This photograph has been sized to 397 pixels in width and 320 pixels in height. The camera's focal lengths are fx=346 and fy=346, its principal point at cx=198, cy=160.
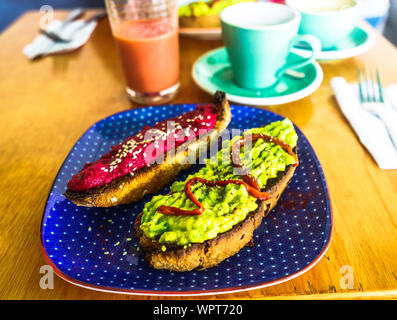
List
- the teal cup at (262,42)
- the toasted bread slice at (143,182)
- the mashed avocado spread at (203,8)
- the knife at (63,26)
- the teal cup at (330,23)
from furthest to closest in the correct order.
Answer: the knife at (63,26), the mashed avocado spread at (203,8), the teal cup at (330,23), the teal cup at (262,42), the toasted bread slice at (143,182)

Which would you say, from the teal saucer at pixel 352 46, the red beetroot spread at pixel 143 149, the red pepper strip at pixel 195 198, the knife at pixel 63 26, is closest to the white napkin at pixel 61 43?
the knife at pixel 63 26

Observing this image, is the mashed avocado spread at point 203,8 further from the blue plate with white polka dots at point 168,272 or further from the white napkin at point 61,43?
the blue plate with white polka dots at point 168,272

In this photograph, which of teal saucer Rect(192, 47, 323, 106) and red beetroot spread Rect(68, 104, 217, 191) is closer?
red beetroot spread Rect(68, 104, 217, 191)

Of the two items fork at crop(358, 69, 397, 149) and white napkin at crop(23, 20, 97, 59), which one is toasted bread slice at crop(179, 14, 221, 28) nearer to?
white napkin at crop(23, 20, 97, 59)

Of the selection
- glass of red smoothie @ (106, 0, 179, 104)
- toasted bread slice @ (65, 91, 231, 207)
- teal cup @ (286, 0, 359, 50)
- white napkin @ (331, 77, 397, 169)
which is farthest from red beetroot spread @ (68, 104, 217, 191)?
teal cup @ (286, 0, 359, 50)

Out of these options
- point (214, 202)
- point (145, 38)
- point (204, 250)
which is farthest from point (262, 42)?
point (204, 250)
